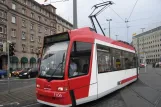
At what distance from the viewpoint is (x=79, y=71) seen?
698cm

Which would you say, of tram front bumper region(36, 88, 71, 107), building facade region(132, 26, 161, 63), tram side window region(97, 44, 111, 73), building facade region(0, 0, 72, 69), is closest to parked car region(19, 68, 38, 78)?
building facade region(0, 0, 72, 69)

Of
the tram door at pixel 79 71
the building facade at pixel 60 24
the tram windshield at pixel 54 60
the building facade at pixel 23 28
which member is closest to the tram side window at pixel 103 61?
the tram door at pixel 79 71

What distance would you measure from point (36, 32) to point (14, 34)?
30.4 feet

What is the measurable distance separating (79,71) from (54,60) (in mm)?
992

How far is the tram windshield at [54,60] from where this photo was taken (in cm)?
659

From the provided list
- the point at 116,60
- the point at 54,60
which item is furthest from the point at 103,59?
the point at 54,60

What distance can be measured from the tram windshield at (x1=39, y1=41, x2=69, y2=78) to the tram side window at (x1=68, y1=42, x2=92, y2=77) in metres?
0.30

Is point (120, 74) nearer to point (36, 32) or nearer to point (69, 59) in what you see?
point (69, 59)

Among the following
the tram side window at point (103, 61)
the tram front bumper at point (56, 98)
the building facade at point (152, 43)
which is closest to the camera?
the tram front bumper at point (56, 98)

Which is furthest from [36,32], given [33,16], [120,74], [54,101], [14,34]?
[54,101]

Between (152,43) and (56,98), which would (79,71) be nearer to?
(56,98)

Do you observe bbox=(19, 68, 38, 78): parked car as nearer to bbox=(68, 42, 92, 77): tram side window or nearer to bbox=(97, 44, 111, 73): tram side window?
bbox=(97, 44, 111, 73): tram side window

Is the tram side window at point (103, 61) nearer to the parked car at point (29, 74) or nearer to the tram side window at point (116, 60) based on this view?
the tram side window at point (116, 60)

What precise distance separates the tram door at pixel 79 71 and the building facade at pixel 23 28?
103 feet
